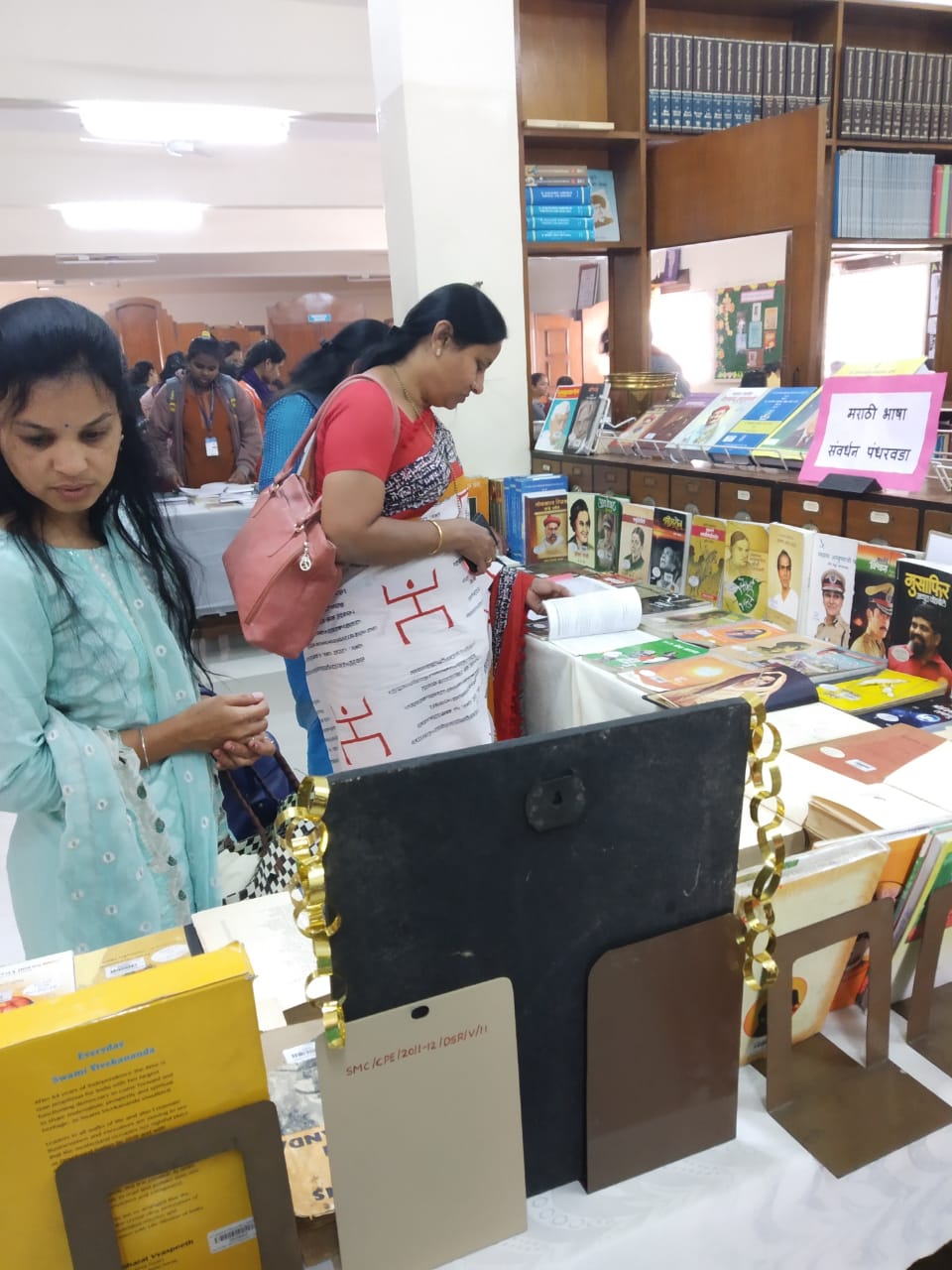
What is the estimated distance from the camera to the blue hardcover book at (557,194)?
2.96 meters

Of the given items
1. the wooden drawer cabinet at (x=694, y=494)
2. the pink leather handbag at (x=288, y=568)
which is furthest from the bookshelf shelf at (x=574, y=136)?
the pink leather handbag at (x=288, y=568)

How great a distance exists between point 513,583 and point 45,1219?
65.7 inches

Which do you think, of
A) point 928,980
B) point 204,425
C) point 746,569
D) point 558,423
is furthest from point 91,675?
point 204,425

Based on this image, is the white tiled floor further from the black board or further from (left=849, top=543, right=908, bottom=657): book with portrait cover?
the black board

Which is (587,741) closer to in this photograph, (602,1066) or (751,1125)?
(602,1066)

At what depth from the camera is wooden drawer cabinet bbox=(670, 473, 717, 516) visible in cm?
211

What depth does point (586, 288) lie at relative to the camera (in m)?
8.81

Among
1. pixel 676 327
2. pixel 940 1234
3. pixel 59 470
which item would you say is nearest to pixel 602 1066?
pixel 940 1234

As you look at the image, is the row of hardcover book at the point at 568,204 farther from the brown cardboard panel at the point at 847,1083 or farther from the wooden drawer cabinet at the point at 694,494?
the brown cardboard panel at the point at 847,1083

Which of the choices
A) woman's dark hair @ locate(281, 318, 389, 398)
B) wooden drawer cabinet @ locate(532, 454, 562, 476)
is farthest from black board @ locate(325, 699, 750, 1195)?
wooden drawer cabinet @ locate(532, 454, 562, 476)

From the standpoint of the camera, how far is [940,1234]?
66 centimetres

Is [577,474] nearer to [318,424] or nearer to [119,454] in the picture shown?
[318,424]

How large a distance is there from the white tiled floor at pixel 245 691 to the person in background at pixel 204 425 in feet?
3.23

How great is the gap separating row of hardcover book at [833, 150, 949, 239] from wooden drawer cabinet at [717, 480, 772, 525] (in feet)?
5.55
